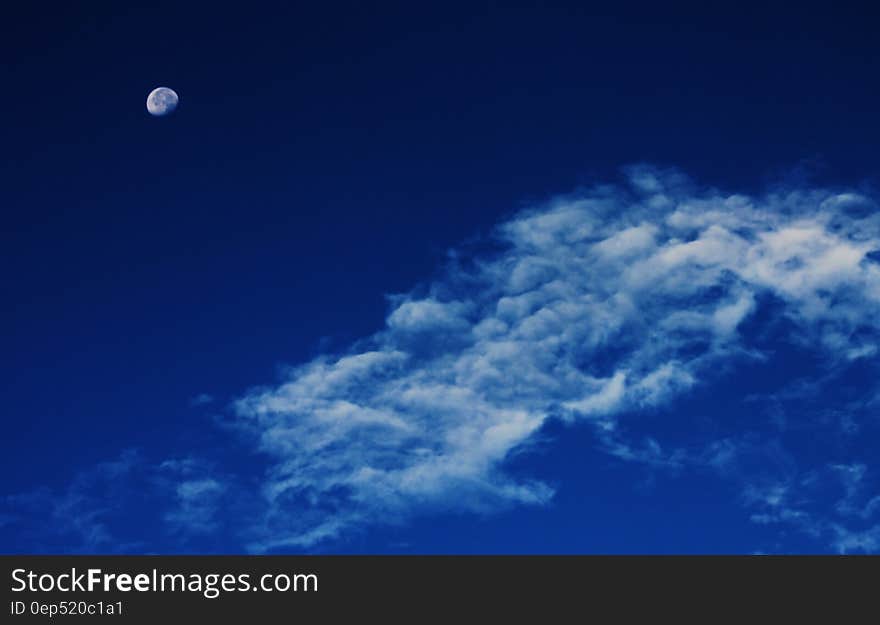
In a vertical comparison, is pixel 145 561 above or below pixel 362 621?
above

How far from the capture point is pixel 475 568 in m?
32.6

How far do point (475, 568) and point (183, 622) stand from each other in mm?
9121

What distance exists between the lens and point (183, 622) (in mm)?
30531

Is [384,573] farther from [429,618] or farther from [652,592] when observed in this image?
[652,592]

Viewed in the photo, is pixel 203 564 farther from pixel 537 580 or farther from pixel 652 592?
pixel 652 592

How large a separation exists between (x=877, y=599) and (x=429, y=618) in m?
13.7

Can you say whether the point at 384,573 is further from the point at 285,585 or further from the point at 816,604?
the point at 816,604

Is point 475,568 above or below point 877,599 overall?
above

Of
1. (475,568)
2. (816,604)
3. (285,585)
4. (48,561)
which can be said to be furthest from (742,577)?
(48,561)

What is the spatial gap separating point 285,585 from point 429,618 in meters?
4.57

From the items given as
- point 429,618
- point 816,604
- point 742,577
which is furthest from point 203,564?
point 816,604

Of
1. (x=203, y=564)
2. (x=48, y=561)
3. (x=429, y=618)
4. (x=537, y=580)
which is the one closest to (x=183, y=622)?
(x=203, y=564)

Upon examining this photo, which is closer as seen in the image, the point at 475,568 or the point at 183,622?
the point at 183,622

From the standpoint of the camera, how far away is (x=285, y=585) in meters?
31.6
